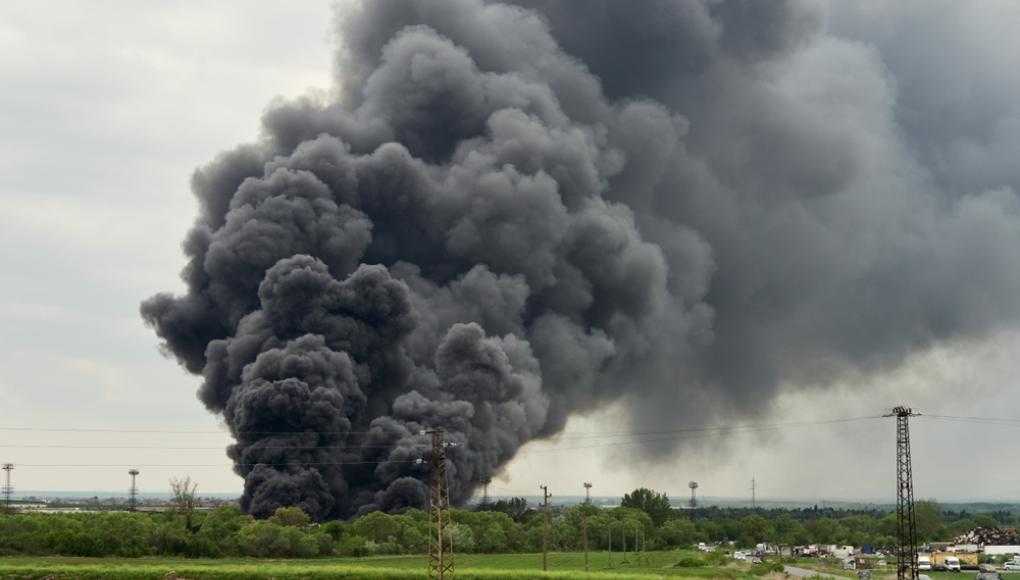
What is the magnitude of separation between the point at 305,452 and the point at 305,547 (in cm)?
1367

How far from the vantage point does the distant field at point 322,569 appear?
70.4 metres

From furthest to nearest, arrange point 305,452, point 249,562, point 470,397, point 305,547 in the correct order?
point 470,397, point 305,452, point 305,547, point 249,562

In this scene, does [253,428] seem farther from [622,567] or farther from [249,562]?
[622,567]

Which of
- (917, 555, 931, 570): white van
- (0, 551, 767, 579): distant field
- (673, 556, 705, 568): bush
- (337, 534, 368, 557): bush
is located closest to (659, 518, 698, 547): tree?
(917, 555, 931, 570): white van

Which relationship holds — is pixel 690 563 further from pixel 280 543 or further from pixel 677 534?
pixel 677 534

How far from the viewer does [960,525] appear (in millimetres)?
183500

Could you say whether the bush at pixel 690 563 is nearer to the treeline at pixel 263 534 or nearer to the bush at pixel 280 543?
the treeline at pixel 263 534

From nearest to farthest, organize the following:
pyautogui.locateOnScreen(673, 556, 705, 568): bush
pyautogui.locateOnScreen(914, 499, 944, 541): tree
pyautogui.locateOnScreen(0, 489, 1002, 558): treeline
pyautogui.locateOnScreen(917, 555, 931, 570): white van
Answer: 1. pyautogui.locateOnScreen(0, 489, 1002, 558): treeline
2. pyautogui.locateOnScreen(673, 556, 705, 568): bush
3. pyautogui.locateOnScreen(917, 555, 931, 570): white van
4. pyautogui.locateOnScreen(914, 499, 944, 541): tree

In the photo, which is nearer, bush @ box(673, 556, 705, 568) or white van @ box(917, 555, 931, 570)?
bush @ box(673, 556, 705, 568)

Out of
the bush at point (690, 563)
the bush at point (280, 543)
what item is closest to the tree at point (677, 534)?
the bush at point (690, 563)

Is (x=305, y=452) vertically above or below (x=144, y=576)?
above

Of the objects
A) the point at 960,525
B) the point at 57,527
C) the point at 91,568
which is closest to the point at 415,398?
the point at 57,527

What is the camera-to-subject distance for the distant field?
70.4m

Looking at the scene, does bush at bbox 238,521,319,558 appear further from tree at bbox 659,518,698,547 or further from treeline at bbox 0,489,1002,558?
tree at bbox 659,518,698,547
